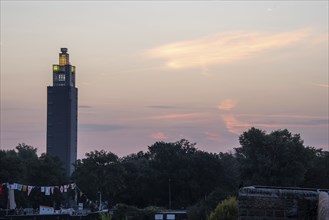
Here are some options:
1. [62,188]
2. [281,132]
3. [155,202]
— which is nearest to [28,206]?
[62,188]

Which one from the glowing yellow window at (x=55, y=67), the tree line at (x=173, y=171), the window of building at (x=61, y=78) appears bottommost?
the tree line at (x=173, y=171)

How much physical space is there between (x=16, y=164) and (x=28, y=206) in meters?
6.40

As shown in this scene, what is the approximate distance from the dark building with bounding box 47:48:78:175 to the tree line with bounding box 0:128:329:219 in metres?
47.4

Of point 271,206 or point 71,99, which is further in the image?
point 71,99

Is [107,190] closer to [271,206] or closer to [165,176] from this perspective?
[165,176]

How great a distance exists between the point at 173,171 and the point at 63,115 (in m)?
64.0

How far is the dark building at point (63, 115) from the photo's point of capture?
132375mm

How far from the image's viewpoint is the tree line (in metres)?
64.1

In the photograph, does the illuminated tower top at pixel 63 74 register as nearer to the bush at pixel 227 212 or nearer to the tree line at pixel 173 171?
the tree line at pixel 173 171

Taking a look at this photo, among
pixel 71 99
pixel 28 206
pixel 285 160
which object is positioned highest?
pixel 71 99

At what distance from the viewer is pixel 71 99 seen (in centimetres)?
13888

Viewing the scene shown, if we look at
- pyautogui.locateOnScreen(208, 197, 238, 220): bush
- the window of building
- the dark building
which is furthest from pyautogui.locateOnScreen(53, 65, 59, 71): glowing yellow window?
pyautogui.locateOnScreen(208, 197, 238, 220): bush

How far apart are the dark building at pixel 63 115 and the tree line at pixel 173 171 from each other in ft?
156

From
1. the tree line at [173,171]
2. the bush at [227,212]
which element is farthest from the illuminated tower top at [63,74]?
the bush at [227,212]
